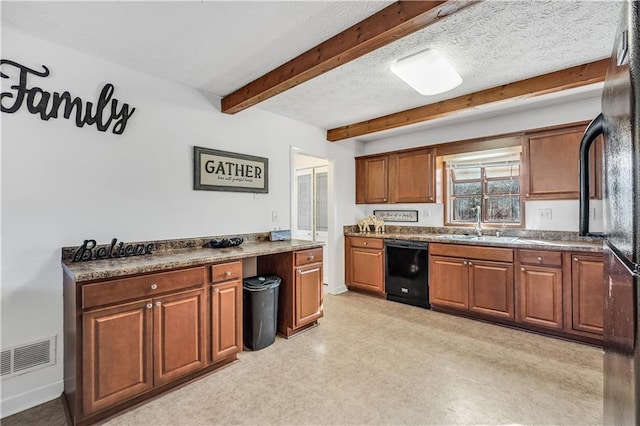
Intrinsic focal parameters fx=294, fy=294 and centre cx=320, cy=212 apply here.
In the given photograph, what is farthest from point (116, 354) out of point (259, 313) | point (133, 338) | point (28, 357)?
point (259, 313)

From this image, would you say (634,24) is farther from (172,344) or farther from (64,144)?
(64,144)

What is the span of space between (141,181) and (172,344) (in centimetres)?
135

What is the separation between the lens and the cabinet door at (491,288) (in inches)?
125

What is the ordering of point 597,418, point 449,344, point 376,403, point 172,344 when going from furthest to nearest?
1. point 449,344
2. point 172,344
3. point 376,403
4. point 597,418

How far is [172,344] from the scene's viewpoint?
209cm

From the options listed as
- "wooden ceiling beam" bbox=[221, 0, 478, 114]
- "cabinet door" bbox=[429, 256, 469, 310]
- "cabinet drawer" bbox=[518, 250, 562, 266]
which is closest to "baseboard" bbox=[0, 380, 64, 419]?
"wooden ceiling beam" bbox=[221, 0, 478, 114]

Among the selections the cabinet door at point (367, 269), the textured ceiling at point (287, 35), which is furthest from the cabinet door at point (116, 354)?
the cabinet door at point (367, 269)

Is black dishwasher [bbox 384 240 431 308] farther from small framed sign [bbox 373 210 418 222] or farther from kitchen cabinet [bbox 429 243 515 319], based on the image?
small framed sign [bbox 373 210 418 222]

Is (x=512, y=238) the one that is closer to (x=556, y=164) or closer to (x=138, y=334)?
(x=556, y=164)

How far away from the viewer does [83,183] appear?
221 centimetres

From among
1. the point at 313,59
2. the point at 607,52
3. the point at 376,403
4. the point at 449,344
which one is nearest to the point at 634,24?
the point at 313,59

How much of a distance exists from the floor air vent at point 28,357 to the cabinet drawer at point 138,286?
729 millimetres

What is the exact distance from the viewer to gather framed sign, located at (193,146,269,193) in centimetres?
287

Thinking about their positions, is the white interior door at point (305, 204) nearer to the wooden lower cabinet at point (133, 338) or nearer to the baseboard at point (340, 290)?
the baseboard at point (340, 290)
